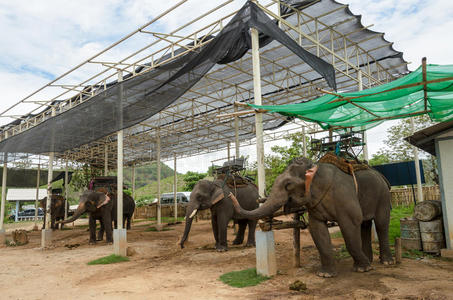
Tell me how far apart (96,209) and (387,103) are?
1002 cm

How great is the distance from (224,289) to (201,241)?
620cm

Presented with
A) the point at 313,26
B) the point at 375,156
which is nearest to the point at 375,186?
the point at 313,26

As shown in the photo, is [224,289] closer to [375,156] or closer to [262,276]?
[262,276]

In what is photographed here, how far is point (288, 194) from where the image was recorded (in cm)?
566

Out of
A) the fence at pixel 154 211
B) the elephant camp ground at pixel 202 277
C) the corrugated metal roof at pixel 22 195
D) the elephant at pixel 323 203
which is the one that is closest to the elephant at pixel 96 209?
the elephant camp ground at pixel 202 277

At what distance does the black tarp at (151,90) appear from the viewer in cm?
717

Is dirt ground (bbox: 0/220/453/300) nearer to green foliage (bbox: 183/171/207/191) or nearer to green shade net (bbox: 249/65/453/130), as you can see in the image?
green shade net (bbox: 249/65/453/130)

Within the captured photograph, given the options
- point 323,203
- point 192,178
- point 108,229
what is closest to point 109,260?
point 108,229

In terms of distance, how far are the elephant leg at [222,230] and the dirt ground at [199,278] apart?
25 centimetres

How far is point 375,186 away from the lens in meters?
6.26

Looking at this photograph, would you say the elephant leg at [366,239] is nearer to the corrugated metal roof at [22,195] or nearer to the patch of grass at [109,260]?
the patch of grass at [109,260]

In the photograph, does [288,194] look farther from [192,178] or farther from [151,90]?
[192,178]

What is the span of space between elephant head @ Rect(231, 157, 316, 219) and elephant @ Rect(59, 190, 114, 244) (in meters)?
8.03

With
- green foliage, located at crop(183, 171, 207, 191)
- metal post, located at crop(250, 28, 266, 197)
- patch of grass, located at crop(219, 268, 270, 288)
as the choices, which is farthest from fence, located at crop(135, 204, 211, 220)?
metal post, located at crop(250, 28, 266, 197)
